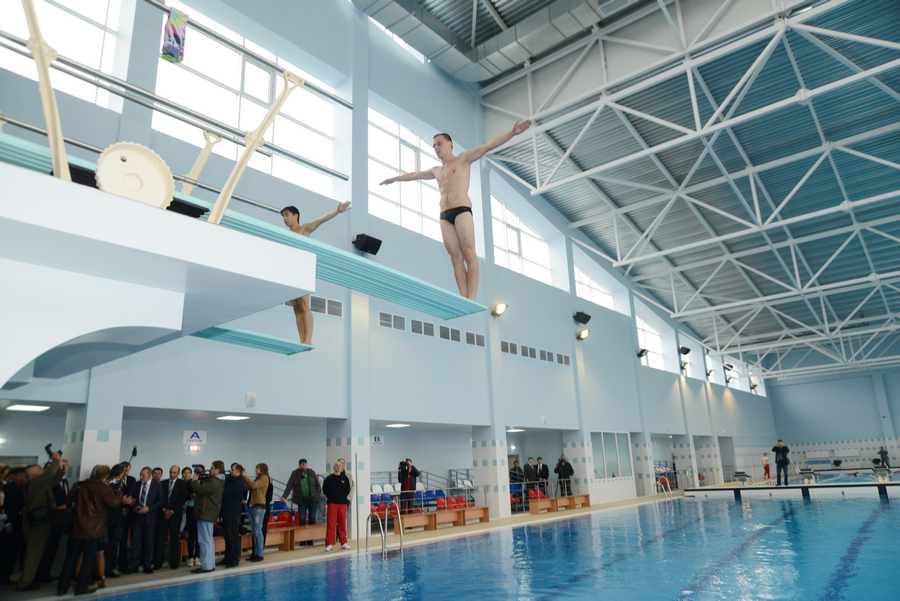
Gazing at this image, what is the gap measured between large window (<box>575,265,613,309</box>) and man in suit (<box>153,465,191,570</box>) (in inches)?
650

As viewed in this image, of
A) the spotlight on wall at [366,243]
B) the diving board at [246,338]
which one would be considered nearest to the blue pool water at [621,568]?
the diving board at [246,338]

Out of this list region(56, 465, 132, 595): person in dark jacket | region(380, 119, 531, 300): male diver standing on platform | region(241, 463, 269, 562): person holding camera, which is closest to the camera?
region(56, 465, 132, 595): person in dark jacket

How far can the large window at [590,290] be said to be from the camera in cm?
2294

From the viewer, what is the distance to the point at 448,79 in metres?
17.1

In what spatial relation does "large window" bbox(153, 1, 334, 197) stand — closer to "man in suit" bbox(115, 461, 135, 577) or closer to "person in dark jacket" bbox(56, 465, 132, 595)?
"man in suit" bbox(115, 461, 135, 577)

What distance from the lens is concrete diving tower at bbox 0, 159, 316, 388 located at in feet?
9.91

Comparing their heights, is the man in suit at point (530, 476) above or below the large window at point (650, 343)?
below

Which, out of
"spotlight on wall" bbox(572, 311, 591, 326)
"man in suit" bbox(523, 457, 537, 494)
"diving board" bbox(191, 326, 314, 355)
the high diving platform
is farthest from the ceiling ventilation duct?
"man in suit" bbox(523, 457, 537, 494)

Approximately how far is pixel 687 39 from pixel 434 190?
7.41m

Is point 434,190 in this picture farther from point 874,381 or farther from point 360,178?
point 874,381

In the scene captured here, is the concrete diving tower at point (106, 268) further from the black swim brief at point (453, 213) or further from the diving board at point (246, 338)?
the black swim brief at point (453, 213)

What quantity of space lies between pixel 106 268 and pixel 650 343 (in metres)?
26.5

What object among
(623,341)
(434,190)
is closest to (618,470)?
(623,341)

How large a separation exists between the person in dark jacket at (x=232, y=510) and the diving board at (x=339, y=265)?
401 cm
